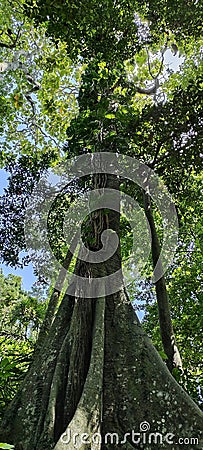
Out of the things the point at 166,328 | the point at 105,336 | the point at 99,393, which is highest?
the point at 166,328

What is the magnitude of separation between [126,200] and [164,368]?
3.95 metres

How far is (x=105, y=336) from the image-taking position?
12.9 feet

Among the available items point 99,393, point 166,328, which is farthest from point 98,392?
point 166,328

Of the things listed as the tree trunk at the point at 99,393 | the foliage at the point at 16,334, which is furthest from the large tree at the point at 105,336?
the foliage at the point at 16,334

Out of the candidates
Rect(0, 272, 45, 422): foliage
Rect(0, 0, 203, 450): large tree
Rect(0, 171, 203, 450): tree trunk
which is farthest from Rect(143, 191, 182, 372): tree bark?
Rect(0, 272, 45, 422): foliage

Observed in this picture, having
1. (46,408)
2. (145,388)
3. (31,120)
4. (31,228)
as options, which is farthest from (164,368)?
(31,120)

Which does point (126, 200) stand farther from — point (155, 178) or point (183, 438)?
point (183, 438)

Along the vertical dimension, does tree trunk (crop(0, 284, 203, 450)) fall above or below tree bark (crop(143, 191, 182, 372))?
below

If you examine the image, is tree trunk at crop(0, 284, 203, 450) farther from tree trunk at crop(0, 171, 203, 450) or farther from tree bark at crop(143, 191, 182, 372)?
tree bark at crop(143, 191, 182, 372)

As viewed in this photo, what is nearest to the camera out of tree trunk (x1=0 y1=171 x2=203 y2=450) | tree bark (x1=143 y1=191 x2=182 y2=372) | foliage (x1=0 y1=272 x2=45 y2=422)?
tree trunk (x1=0 y1=171 x2=203 y2=450)

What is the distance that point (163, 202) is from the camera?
7879 mm

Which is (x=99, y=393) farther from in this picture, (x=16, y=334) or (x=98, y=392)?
(x=16, y=334)

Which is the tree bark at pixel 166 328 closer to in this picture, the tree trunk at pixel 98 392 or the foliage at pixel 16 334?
the tree trunk at pixel 98 392

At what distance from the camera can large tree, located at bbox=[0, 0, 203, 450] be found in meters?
3.10
